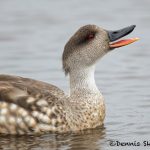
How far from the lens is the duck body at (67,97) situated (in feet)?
45.0

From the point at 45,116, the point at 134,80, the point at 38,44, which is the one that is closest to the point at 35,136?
the point at 45,116

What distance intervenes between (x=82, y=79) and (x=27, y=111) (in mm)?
1245

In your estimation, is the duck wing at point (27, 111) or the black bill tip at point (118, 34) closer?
the duck wing at point (27, 111)

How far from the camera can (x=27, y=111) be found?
13.7 m

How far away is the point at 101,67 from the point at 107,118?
3.40m

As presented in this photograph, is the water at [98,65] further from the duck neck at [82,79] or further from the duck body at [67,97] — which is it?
the duck neck at [82,79]

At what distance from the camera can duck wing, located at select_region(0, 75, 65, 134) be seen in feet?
44.9

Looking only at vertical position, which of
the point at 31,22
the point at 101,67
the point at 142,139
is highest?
the point at 31,22

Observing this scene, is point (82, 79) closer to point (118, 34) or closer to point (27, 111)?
point (118, 34)

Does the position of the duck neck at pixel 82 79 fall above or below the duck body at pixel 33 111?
above

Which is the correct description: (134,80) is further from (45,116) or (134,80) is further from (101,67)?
(45,116)

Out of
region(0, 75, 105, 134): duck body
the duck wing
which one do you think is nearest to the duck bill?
region(0, 75, 105, 134): duck body

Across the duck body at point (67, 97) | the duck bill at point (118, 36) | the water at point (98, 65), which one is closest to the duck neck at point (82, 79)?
the duck body at point (67, 97)

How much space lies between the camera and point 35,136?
13.7m
